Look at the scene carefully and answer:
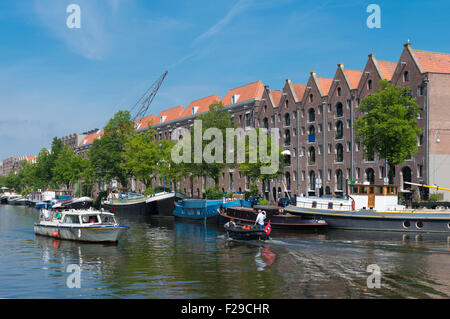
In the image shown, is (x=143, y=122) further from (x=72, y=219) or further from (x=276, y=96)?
(x=72, y=219)

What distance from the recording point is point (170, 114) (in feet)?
461

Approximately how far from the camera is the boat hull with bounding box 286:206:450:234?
154 ft

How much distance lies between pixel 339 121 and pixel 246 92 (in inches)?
1172

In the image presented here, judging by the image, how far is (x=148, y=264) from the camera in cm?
3103

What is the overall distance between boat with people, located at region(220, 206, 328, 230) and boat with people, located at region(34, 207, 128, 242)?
15797 mm

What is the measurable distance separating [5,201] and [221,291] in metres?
163

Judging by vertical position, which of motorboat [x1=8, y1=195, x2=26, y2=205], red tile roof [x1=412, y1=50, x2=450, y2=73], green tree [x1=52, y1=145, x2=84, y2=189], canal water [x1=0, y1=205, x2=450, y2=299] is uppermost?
red tile roof [x1=412, y1=50, x2=450, y2=73]

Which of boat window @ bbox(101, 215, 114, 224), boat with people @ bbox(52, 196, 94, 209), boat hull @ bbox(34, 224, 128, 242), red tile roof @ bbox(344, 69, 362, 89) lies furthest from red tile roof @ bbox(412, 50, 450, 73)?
boat with people @ bbox(52, 196, 94, 209)

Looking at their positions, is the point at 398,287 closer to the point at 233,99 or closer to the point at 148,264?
the point at 148,264

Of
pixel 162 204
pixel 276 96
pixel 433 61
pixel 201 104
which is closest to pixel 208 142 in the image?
pixel 162 204

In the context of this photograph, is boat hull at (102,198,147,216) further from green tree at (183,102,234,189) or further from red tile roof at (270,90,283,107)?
red tile roof at (270,90,283,107)

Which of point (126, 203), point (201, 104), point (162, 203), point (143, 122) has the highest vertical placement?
point (201, 104)

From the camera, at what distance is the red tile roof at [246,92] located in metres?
102
